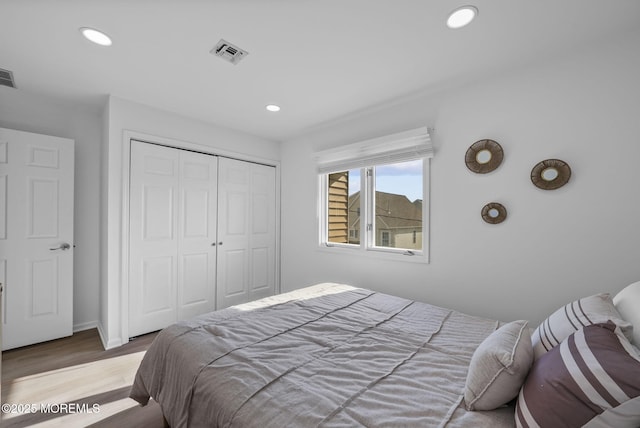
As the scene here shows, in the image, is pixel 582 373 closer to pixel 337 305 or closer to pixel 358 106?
pixel 337 305

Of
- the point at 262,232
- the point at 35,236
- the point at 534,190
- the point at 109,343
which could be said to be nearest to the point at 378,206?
the point at 534,190

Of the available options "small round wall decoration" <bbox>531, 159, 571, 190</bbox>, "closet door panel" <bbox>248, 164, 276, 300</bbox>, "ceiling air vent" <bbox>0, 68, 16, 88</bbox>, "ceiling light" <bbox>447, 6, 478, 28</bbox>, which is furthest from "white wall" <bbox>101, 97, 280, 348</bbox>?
"small round wall decoration" <bbox>531, 159, 571, 190</bbox>

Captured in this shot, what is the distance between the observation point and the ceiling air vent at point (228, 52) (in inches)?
71.2

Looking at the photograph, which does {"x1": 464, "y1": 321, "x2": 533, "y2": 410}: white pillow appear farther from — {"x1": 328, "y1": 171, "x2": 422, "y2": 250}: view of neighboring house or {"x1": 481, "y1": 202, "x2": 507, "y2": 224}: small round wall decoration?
{"x1": 328, "y1": 171, "x2": 422, "y2": 250}: view of neighboring house

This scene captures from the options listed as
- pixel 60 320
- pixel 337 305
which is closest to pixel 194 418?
pixel 337 305

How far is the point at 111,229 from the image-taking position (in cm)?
259

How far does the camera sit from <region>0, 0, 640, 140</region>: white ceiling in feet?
4.91

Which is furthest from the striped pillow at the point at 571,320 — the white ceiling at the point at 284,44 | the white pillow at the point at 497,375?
the white ceiling at the point at 284,44

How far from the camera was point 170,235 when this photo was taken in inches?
117

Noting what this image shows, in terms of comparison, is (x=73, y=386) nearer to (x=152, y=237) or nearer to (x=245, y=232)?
(x=152, y=237)

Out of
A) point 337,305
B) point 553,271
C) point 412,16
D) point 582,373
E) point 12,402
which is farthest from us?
point 337,305

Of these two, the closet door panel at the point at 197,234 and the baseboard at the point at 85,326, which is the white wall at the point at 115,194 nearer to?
the baseboard at the point at 85,326

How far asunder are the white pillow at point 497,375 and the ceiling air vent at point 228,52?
220 cm

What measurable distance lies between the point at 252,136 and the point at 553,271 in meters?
3.46
